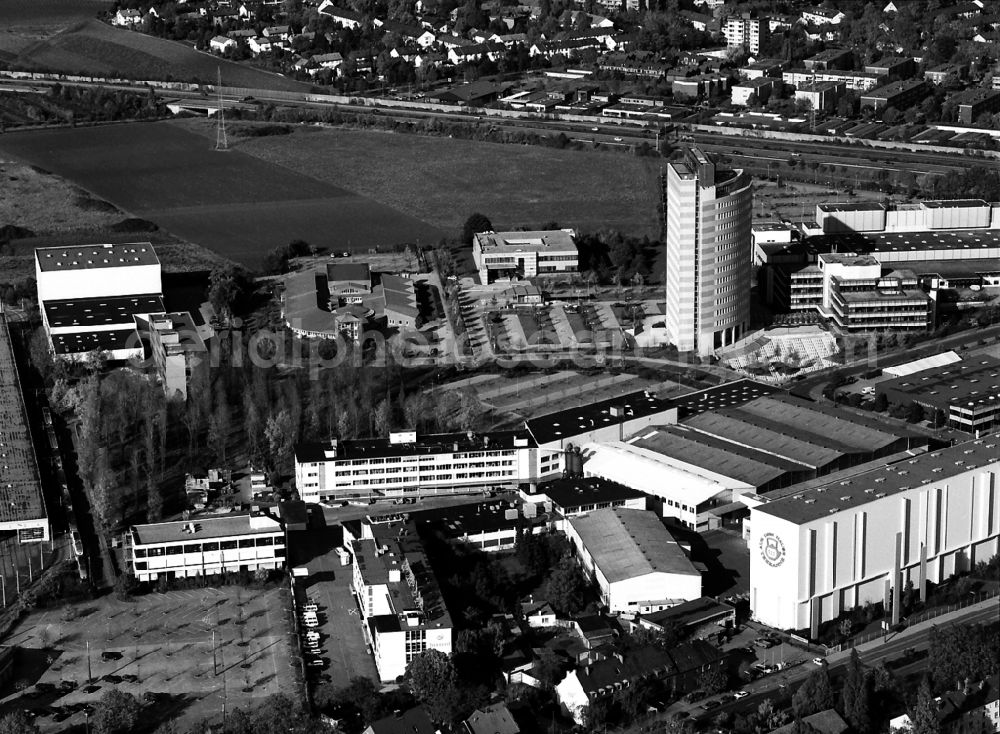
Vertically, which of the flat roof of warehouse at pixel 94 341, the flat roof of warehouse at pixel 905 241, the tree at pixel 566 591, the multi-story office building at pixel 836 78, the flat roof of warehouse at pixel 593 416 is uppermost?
the multi-story office building at pixel 836 78

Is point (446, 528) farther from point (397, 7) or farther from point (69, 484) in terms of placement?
point (397, 7)

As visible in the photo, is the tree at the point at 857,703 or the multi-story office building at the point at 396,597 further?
the multi-story office building at the point at 396,597

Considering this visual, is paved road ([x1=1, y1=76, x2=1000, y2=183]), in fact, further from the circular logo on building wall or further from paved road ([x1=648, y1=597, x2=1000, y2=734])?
the circular logo on building wall

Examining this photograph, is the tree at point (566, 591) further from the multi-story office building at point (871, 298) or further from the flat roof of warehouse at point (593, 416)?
the multi-story office building at point (871, 298)

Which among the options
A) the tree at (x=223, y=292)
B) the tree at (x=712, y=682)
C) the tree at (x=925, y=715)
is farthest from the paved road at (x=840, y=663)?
the tree at (x=223, y=292)

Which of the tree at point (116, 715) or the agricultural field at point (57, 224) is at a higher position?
the agricultural field at point (57, 224)

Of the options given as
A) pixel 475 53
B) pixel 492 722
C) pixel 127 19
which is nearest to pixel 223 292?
pixel 492 722

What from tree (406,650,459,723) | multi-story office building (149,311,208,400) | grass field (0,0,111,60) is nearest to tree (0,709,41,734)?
tree (406,650,459,723)
